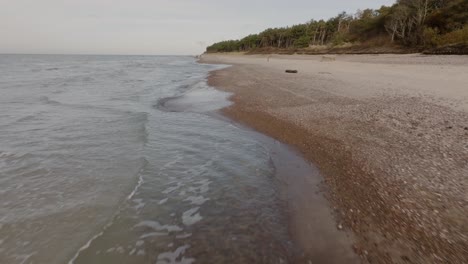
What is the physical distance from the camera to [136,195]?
18.7 ft

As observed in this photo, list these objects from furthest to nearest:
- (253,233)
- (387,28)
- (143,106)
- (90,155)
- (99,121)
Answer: (387,28)
(143,106)
(99,121)
(90,155)
(253,233)

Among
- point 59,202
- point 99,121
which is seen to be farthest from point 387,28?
point 59,202

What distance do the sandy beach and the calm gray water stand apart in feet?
4.64

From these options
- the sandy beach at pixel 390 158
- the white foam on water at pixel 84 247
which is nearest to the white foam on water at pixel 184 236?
the white foam on water at pixel 84 247

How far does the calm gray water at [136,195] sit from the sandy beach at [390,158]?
141 centimetres

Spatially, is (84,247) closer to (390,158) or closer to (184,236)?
(184,236)

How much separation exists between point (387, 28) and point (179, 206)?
209 feet

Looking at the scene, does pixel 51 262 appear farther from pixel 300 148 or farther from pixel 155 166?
pixel 300 148

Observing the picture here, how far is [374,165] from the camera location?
6309mm

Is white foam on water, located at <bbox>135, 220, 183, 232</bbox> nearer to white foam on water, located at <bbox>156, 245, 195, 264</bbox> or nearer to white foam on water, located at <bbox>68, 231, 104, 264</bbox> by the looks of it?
white foam on water, located at <bbox>156, 245, 195, 264</bbox>

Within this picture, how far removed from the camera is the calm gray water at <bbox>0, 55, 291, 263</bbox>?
4.12m

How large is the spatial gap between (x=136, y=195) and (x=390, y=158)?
6.34 metres

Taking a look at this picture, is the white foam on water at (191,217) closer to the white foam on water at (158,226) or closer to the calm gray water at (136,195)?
the calm gray water at (136,195)

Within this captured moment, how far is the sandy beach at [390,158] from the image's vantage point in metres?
3.96
